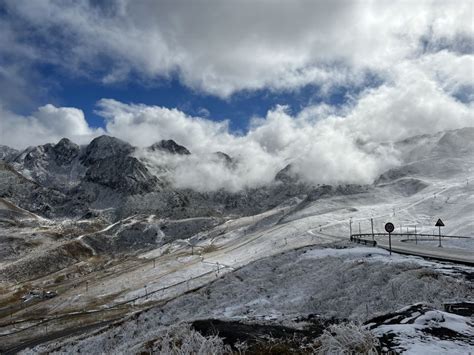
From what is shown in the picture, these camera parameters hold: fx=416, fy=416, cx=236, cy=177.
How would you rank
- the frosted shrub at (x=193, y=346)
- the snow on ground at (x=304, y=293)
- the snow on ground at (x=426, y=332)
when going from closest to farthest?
1. the snow on ground at (x=426, y=332)
2. the frosted shrub at (x=193, y=346)
3. the snow on ground at (x=304, y=293)

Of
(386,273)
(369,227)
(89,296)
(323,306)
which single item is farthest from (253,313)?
(369,227)

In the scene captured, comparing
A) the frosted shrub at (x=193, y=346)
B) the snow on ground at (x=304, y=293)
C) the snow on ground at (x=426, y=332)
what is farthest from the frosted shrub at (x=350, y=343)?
the snow on ground at (x=304, y=293)

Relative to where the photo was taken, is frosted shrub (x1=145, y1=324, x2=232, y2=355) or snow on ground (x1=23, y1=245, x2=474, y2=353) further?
snow on ground (x1=23, y1=245, x2=474, y2=353)

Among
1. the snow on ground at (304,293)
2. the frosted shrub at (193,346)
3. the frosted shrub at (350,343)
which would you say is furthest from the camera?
the snow on ground at (304,293)

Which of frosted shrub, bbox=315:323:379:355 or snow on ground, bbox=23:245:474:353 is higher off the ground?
frosted shrub, bbox=315:323:379:355

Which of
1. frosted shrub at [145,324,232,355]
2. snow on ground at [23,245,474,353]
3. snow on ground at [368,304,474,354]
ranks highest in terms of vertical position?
snow on ground at [368,304,474,354]

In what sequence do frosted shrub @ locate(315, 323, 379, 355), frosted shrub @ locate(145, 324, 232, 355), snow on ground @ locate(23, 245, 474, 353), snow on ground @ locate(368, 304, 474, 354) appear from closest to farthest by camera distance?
frosted shrub @ locate(315, 323, 379, 355)
snow on ground @ locate(368, 304, 474, 354)
frosted shrub @ locate(145, 324, 232, 355)
snow on ground @ locate(23, 245, 474, 353)

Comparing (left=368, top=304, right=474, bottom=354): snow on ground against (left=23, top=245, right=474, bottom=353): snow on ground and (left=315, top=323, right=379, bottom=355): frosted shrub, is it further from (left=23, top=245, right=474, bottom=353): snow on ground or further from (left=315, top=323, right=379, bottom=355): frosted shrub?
(left=23, top=245, right=474, bottom=353): snow on ground

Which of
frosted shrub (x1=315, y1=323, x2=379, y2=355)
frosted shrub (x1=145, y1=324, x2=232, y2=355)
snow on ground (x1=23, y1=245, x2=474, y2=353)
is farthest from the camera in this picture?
snow on ground (x1=23, y1=245, x2=474, y2=353)

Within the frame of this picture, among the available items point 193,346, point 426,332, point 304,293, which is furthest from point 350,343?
point 304,293

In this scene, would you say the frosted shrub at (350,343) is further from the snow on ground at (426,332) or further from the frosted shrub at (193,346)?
the frosted shrub at (193,346)

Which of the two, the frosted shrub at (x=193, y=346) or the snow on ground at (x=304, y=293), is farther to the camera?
the snow on ground at (x=304, y=293)

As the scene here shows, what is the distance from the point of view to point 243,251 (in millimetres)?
124562

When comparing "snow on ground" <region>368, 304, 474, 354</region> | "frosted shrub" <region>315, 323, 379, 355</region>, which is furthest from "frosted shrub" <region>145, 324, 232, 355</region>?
"snow on ground" <region>368, 304, 474, 354</region>
